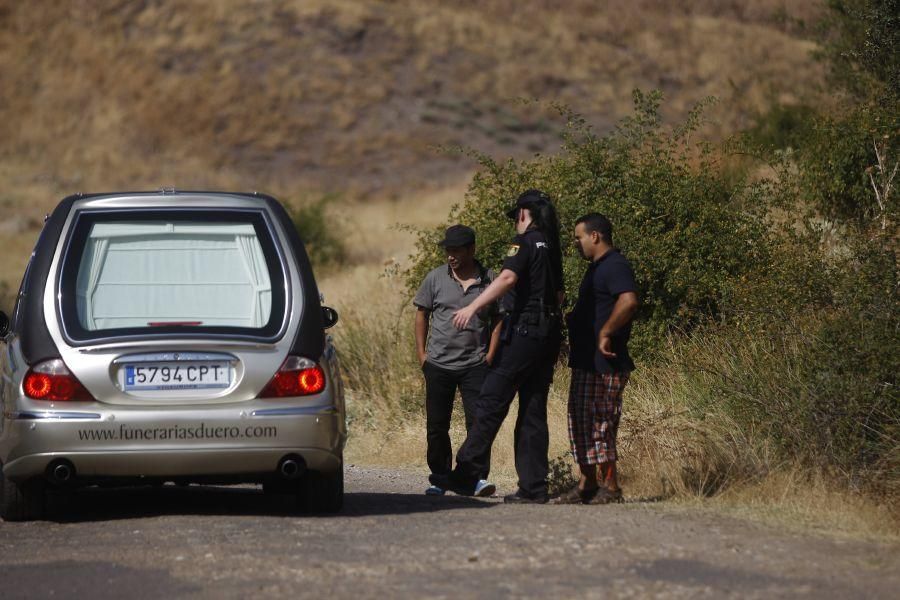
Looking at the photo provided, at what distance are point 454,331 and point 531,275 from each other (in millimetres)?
1172

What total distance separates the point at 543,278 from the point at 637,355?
5219 mm

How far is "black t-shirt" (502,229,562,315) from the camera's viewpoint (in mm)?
9062

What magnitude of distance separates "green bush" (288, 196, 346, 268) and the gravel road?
2252 cm

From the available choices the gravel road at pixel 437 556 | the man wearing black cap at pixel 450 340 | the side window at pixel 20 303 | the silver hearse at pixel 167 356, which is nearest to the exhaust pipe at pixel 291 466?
the silver hearse at pixel 167 356

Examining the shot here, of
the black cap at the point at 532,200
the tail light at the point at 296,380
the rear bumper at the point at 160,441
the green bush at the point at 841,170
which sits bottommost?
Result: the rear bumper at the point at 160,441

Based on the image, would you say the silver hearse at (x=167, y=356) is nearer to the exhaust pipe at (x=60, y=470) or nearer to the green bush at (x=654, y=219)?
the exhaust pipe at (x=60, y=470)

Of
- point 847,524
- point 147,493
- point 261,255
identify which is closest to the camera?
point 847,524

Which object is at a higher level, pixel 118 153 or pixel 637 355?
pixel 118 153

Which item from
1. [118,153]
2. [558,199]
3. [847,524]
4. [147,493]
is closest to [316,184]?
[118,153]

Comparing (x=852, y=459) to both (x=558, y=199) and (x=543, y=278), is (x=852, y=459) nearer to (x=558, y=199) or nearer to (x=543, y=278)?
(x=543, y=278)

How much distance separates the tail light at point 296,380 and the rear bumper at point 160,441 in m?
0.10

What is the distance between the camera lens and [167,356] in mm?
8016

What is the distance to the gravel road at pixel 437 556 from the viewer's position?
20.1 feet

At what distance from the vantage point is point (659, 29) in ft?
207
